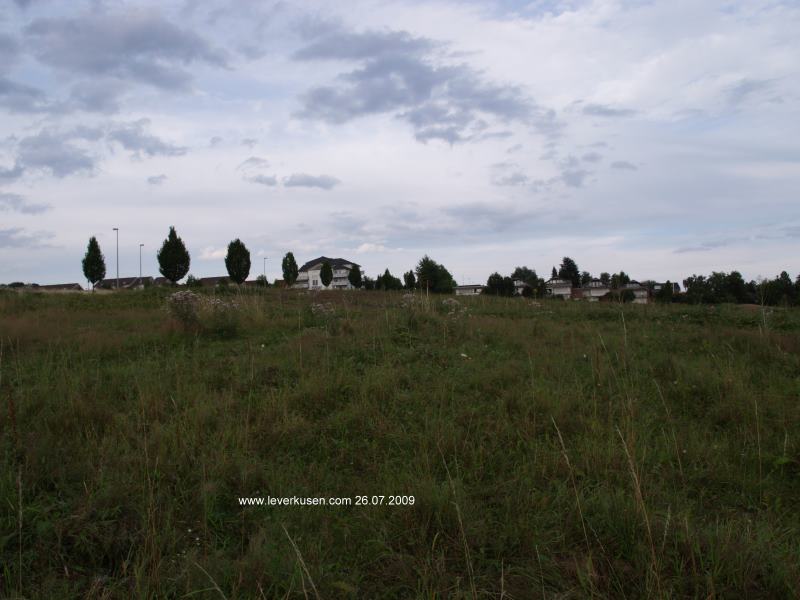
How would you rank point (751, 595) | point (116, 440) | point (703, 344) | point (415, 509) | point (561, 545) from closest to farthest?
point (751, 595) → point (561, 545) → point (415, 509) → point (116, 440) → point (703, 344)

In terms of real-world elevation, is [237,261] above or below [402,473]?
above

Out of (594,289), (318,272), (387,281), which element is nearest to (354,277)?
(387,281)

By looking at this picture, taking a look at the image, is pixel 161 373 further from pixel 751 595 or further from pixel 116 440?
pixel 751 595

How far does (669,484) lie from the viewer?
2758 millimetres

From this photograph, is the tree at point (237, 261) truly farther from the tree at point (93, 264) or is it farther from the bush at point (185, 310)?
the bush at point (185, 310)

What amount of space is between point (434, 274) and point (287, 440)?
27764 mm

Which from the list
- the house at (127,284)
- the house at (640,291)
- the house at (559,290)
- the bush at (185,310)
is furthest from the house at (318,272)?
the bush at (185,310)

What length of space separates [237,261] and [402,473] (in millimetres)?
29257

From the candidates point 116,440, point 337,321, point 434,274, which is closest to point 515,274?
point 434,274

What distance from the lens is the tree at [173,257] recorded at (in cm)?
2669

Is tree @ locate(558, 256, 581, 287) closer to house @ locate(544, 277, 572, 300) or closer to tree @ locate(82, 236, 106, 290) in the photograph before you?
house @ locate(544, 277, 572, 300)

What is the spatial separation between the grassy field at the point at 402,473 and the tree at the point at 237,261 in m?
25.1

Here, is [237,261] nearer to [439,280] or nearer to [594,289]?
[439,280]

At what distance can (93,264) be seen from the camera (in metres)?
30.6
